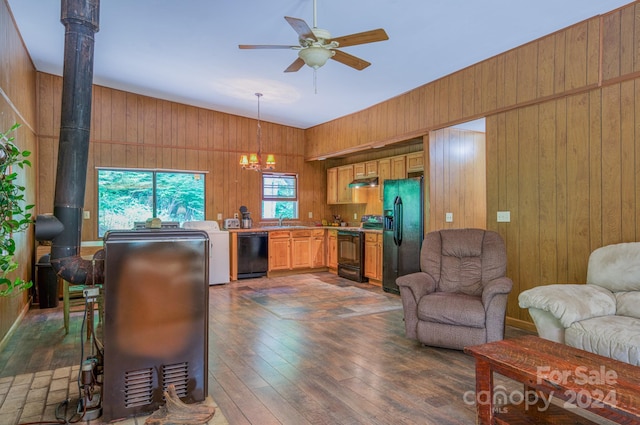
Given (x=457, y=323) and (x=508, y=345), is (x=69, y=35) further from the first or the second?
(x=457, y=323)

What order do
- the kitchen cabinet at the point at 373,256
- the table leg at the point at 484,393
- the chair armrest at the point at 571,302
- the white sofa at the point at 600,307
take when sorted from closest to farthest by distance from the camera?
the table leg at the point at 484,393, the white sofa at the point at 600,307, the chair armrest at the point at 571,302, the kitchen cabinet at the point at 373,256

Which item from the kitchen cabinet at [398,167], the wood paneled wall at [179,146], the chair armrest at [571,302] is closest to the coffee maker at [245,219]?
the wood paneled wall at [179,146]

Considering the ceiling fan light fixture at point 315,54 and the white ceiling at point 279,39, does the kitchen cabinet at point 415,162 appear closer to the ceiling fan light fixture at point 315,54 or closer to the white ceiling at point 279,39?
the white ceiling at point 279,39

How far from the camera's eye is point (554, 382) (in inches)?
69.0

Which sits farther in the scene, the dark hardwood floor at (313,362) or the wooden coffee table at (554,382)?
A: the dark hardwood floor at (313,362)

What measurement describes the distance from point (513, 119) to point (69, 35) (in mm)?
4032

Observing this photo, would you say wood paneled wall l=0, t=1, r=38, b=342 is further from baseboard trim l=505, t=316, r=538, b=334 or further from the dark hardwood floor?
baseboard trim l=505, t=316, r=538, b=334

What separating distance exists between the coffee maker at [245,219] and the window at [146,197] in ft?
2.34

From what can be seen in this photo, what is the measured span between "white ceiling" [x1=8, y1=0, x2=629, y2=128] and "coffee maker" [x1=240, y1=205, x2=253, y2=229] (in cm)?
211

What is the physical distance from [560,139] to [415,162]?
252 centimetres

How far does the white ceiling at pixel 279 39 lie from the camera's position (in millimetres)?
3365

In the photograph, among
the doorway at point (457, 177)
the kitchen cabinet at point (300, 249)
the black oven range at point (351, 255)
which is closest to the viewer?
the doorway at point (457, 177)

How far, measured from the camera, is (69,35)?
244 centimetres

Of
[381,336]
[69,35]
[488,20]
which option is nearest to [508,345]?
[381,336]
